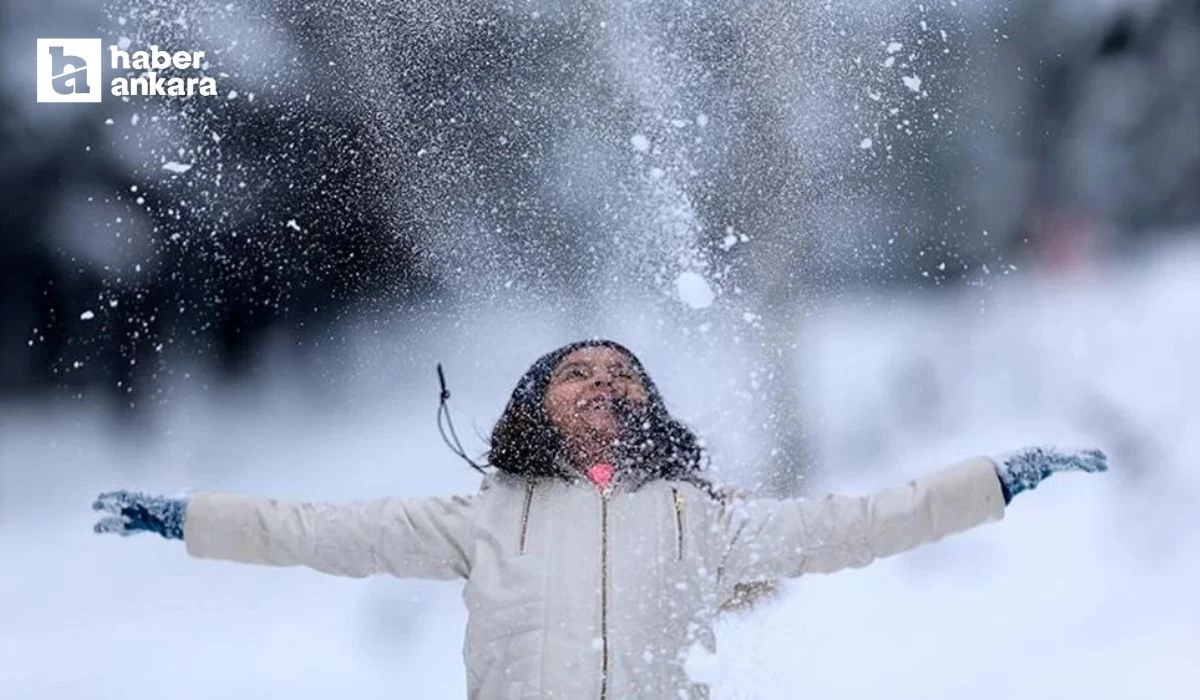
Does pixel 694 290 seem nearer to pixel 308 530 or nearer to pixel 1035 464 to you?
pixel 1035 464

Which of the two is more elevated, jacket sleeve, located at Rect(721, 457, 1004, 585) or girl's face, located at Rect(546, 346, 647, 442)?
girl's face, located at Rect(546, 346, 647, 442)

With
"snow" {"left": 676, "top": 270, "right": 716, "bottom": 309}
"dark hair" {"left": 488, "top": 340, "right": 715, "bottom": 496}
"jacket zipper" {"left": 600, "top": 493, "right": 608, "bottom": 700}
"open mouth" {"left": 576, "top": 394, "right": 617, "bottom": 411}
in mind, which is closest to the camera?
"jacket zipper" {"left": 600, "top": 493, "right": 608, "bottom": 700}

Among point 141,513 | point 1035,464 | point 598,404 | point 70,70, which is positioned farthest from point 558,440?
point 70,70

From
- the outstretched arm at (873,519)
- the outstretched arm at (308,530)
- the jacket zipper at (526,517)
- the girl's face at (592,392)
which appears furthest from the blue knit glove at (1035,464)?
the outstretched arm at (308,530)

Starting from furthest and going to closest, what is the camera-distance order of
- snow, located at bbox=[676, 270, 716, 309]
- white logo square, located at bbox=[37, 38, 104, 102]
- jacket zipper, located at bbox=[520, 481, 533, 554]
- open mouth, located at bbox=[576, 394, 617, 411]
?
snow, located at bbox=[676, 270, 716, 309] → white logo square, located at bbox=[37, 38, 104, 102] → open mouth, located at bbox=[576, 394, 617, 411] → jacket zipper, located at bbox=[520, 481, 533, 554]

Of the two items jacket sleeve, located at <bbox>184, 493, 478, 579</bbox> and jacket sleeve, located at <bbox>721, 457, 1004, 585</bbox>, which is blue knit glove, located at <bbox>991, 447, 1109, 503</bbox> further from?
jacket sleeve, located at <bbox>184, 493, 478, 579</bbox>

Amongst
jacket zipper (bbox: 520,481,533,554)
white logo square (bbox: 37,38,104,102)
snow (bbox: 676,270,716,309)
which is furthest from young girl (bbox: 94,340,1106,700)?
white logo square (bbox: 37,38,104,102)

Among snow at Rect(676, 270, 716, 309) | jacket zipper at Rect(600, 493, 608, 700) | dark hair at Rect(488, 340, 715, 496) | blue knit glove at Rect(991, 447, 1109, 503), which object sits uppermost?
snow at Rect(676, 270, 716, 309)

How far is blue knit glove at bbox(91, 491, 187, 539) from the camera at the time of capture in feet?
10.5

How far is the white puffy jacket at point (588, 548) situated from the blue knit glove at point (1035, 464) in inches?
1.5

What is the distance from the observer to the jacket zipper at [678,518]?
3.23m

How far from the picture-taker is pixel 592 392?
354 cm

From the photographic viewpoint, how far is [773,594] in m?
3.66

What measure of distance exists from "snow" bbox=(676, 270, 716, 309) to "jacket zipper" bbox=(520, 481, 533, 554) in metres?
2.81
